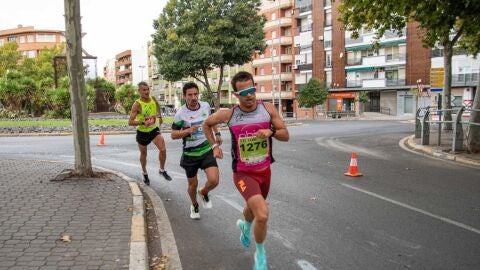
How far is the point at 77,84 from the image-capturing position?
8.66 m

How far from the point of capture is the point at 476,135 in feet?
42.5

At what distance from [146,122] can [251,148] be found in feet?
14.5

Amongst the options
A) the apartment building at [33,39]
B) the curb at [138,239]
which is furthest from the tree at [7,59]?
the curb at [138,239]

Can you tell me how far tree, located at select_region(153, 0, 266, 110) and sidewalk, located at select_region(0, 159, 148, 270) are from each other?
1070 inches

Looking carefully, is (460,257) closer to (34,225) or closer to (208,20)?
(34,225)

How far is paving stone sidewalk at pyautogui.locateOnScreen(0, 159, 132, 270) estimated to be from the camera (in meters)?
4.19

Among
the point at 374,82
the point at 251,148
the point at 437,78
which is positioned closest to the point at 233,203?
the point at 251,148

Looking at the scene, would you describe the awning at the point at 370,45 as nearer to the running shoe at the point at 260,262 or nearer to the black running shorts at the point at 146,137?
the black running shorts at the point at 146,137

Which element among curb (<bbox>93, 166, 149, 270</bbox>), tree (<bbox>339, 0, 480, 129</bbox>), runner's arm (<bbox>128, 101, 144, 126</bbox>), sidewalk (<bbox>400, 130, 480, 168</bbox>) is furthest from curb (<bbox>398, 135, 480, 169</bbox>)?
curb (<bbox>93, 166, 149, 270</bbox>)

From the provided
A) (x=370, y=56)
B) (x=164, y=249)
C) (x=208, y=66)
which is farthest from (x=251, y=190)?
(x=370, y=56)

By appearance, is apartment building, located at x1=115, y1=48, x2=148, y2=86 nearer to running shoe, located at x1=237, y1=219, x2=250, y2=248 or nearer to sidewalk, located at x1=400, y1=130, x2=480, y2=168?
sidewalk, located at x1=400, y1=130, x2=480, y2=168

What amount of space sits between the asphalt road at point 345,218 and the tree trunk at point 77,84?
4.75ft

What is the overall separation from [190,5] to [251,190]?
33.7m

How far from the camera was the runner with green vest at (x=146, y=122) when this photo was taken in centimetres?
844
